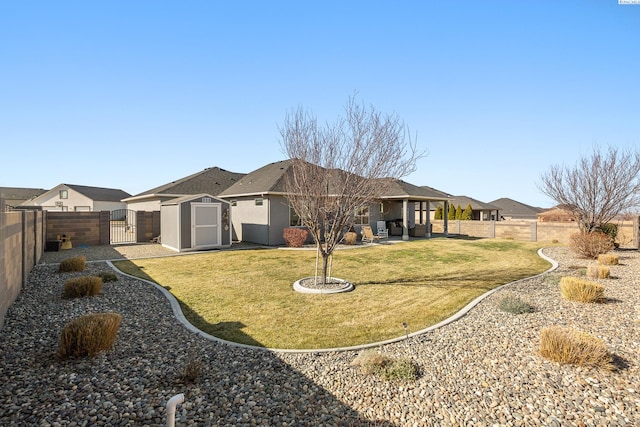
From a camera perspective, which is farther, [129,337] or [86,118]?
[86,118]

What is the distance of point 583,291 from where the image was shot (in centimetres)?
654

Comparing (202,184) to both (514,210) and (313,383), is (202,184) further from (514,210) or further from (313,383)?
(514,210)

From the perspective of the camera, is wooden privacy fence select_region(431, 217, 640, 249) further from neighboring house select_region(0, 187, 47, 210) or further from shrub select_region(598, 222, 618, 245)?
neighboring house select_region(0, 187, 47, 210)

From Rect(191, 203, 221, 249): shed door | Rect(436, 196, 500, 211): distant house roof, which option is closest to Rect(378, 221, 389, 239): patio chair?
Rect(191, 203, 221, 249): shed door

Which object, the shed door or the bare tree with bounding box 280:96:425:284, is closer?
the bare tree with bounding box 280:96:425:284

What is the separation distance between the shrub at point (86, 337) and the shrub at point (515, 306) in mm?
6852

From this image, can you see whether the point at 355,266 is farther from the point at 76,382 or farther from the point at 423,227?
the point at 423,227

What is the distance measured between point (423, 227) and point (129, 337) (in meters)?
21.1

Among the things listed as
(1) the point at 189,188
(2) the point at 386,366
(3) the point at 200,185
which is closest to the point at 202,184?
(3) the point at 200,185

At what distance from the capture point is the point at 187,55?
36.4ft

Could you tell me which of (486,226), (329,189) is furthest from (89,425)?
(486,226)

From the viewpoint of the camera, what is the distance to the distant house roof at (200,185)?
70.0ft

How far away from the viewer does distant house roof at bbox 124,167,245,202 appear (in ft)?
70.0

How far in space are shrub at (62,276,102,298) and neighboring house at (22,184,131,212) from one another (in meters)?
34.4
